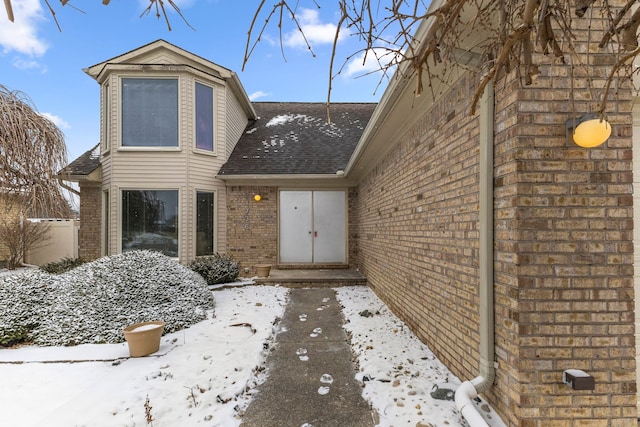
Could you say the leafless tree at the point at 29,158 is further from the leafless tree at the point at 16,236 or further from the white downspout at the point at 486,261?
the white downspout at the point at 486,261

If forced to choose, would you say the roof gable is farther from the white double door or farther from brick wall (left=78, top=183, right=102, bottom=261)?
the white double door

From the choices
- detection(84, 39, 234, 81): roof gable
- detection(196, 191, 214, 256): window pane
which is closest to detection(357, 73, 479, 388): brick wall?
detection(196, 191, 214, 256): window pane

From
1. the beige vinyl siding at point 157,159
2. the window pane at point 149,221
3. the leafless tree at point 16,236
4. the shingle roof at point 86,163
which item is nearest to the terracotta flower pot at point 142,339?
the beige vinyl siding at point 157,159

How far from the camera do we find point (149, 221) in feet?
24.7

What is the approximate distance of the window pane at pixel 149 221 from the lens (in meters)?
7.48

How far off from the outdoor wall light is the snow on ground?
199 centimetres

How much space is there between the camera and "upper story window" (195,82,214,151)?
7.86m

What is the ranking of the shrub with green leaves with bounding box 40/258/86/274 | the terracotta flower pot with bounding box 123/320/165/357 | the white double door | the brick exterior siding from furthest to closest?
the white double door → the shrub with green leaves with bounding box 40/258/86/274 → the terracotta flower pot with bounding box 123/320/165/357 → the brick exterior siding

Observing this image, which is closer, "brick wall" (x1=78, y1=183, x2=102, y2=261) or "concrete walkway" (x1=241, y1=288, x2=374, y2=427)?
"concrete walkway" (x1=241, y1=288, x2=374, y2=427)

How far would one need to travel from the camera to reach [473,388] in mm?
2127

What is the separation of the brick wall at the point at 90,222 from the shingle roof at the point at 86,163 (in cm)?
55

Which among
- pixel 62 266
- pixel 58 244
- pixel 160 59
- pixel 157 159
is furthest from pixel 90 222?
pixel 160 59

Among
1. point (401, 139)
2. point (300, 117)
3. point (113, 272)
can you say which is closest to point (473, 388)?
point (401, 139)

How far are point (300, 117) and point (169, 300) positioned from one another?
871 cm
